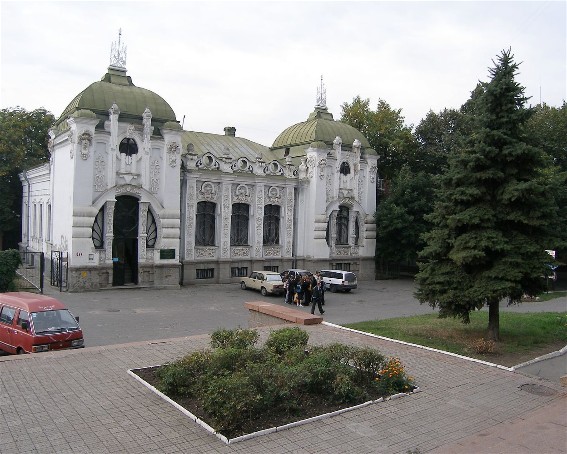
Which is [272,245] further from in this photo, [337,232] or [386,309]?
[386,309]

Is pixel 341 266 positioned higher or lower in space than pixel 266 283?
higher

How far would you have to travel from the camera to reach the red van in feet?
44.8

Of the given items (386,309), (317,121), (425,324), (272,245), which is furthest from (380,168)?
(425,324)

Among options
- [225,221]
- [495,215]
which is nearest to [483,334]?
[495,215]

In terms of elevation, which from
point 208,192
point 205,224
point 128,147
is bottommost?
point 205,224

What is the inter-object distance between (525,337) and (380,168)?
1257 inches

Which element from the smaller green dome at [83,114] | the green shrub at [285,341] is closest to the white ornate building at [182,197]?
the smaller green dome at [83,114]

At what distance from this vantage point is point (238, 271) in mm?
34406

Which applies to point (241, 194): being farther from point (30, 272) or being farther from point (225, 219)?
point (30, 272)

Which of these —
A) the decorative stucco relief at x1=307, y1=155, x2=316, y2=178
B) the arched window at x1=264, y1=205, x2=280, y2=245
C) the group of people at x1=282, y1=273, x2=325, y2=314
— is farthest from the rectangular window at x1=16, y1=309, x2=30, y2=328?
the decorative stucco relief at x1=307, y1=155, x2=316, y2=178

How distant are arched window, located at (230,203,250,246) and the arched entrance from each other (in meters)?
6.63

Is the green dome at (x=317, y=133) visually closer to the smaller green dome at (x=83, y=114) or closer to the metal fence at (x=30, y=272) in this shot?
the smaller green dome at (x=83, y=114)

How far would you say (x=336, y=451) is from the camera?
7.95m

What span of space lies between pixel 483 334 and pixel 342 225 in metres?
22.2
